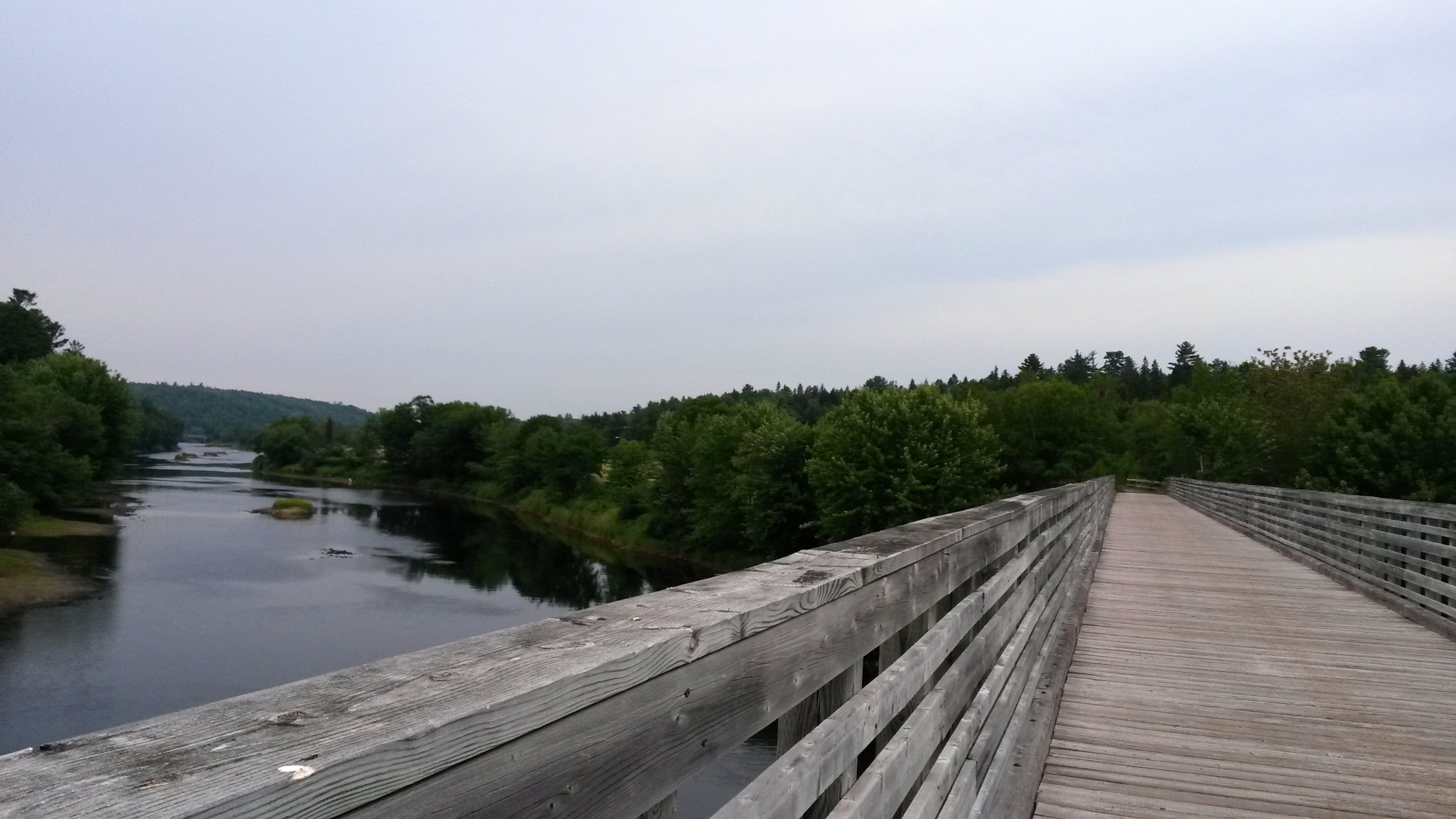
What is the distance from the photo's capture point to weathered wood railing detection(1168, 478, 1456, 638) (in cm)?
830

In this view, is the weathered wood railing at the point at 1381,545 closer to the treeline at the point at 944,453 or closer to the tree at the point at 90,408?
the treeline at the point at 944,453

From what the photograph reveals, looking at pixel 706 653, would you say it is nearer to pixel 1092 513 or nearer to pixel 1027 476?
pixel 1092 513

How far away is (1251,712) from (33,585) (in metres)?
38.8

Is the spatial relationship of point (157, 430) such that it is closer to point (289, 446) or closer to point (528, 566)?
point (289, 446)

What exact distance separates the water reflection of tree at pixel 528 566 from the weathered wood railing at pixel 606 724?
102 ft

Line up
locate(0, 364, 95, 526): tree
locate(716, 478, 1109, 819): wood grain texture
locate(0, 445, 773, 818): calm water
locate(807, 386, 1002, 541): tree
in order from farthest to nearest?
locate(0, 364, 95, 526): tree, locate(807, 386, 1002, 541): tree, locate(0, 445, 773, 818): calm water, locate(716, 478, 1109, 819): wood grain texture

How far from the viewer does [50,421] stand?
2261 inches

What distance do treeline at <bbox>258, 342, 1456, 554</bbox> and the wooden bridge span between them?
30391 millimetres

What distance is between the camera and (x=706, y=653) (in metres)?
1.50

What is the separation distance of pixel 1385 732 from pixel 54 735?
2383 cm

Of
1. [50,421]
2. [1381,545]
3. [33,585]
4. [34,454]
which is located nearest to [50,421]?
[50,421]

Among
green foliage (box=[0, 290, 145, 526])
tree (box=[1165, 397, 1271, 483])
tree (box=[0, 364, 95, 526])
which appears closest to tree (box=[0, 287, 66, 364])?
green foliage (box=[0, 290, 145, 526])

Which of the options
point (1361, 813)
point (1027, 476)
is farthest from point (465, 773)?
point (1027, 476)

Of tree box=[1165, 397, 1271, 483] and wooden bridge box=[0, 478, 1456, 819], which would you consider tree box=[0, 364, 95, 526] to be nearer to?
wooden bridge box=[0, 478, 1456, 819]
